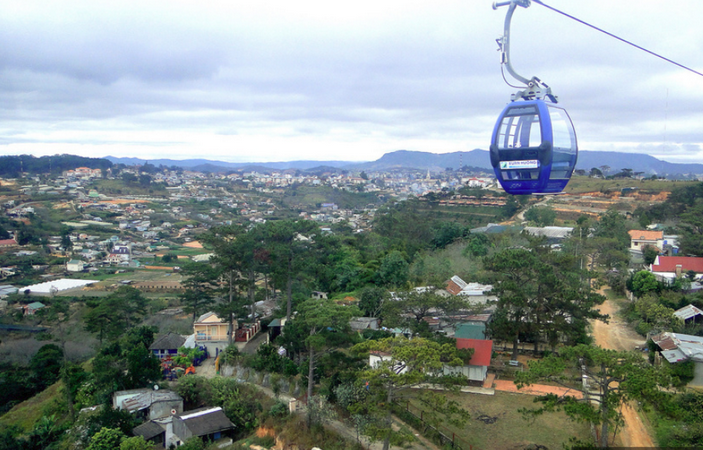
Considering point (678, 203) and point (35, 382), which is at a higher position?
point (678, 203)

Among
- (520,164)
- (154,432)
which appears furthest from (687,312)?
(154,432)

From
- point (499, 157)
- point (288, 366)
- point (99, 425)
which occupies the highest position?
point (499, 157)

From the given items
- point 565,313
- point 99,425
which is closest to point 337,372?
point 99,425

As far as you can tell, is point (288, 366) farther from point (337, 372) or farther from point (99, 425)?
point (99, 425)

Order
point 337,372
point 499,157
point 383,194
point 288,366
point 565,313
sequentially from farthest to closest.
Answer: point 383,194 → point 565,313 → point 288,366 → point 337,372 → point 499,157

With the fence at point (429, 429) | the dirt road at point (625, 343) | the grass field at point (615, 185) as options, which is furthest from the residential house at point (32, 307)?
the grass field at point (615, 185)

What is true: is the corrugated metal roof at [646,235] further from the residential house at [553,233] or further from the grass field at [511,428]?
the grass field at [511,428]
